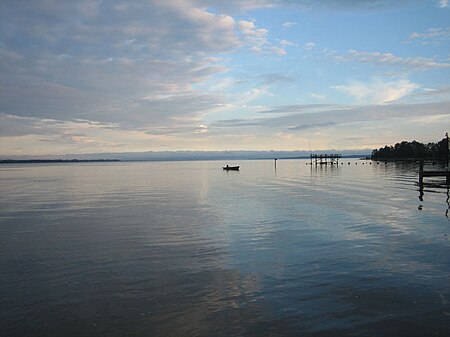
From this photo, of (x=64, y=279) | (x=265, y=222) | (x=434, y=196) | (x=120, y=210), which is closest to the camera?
(x=64, y=279)

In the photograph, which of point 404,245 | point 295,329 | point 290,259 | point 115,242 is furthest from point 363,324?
point 115,242

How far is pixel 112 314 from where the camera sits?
34.3 ft

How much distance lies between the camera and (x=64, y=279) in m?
13.5

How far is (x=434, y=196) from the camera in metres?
38.6

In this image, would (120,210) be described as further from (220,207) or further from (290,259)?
(290,259)

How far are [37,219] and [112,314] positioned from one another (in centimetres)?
1937

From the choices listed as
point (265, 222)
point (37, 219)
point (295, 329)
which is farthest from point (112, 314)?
point (37, 219)

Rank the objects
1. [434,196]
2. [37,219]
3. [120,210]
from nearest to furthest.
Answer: [37,219], [120,210], [434,196]

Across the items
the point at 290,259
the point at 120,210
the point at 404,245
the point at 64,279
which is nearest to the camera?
the point at 64,279

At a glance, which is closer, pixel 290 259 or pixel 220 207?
pixel 290 259

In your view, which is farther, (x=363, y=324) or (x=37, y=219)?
(x=37, y=219)

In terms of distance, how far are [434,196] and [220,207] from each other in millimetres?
22068

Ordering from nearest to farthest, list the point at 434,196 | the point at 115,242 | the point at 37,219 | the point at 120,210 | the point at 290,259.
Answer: the point at 290,259 → the point at 115,242 → the point at 37,219 → the point at 120,210 → the point at 434,196

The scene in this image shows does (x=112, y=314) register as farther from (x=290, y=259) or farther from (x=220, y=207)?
(x=220, y=207)
